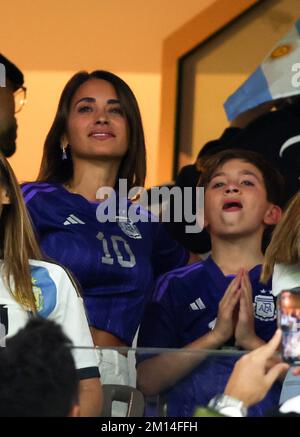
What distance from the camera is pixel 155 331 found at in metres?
3.13

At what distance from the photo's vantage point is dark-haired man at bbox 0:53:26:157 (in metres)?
3.70

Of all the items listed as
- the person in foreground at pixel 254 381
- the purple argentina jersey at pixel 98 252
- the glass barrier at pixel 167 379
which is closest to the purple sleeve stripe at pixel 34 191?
the purple argentina jersey at pixel 98 252

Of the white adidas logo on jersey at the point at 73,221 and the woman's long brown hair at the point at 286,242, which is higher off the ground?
the white adidas logo on jersey at the point at 73,221

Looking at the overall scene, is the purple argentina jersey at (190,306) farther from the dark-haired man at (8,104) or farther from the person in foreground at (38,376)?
the person in foreground at (38,376)

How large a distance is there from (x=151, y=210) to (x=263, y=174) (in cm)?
41

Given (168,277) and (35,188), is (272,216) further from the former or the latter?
(35,188)

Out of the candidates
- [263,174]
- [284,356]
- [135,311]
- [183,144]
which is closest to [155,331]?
[135,311]

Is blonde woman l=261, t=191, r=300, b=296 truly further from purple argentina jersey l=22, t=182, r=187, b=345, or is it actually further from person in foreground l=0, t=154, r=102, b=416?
person in foreground l=0, t=154, r=102, b=416

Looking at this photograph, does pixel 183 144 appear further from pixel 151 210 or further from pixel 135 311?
pixel 135 311

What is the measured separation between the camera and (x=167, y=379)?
2383 millimetres

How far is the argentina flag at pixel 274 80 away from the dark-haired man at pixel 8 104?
67cm

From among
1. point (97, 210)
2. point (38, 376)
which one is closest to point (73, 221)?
point (97, 210)

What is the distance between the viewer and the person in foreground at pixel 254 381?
2205 mm

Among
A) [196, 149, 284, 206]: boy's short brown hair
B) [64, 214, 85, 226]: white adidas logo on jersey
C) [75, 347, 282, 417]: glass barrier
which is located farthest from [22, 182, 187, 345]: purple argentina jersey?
[75, 347, 282, 417]: glass barrier
